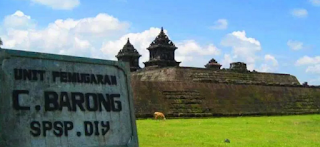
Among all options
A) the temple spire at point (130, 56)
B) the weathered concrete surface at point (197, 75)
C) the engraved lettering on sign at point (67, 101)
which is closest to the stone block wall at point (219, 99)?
the weathered concrete surface at point (197, 75)

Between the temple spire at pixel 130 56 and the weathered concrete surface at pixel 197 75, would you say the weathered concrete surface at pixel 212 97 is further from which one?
the temple spire at pixel 130 56

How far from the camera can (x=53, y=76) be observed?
519 centimetres

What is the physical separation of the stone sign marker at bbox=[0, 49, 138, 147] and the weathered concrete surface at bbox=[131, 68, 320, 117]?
15.5 metres

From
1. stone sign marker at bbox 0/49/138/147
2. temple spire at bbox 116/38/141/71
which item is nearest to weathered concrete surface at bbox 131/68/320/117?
stone sign marker at bbox 0/49/138/147

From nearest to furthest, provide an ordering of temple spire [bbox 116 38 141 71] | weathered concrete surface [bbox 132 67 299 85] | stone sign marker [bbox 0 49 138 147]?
stone sign marker [bbox 0 49 138 147] < weathered concrete surface [bbox 132 67 299 85] < temple spire [bbox 116 38 141 71]

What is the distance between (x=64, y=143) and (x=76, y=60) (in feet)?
3.69

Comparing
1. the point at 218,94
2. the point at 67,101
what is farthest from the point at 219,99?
the point at 67,101

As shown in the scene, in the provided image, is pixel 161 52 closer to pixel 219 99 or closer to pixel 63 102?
pixel 219 99

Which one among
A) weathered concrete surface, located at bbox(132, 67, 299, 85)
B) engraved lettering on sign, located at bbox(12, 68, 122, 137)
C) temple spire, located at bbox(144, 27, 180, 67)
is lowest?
engraved lettering on sign, located at bbox(12, 68, 122, 137)

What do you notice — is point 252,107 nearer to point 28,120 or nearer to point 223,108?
point 223,108

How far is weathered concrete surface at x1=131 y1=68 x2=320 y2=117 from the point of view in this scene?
75.3ft

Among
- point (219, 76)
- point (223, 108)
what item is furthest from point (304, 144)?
point (219, 76)

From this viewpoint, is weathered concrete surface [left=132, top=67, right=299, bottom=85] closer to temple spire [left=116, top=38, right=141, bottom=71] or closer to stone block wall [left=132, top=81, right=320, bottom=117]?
stone block wall [left=132, top=81, right=320, bottom=117]

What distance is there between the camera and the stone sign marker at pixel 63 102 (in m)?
4.79
